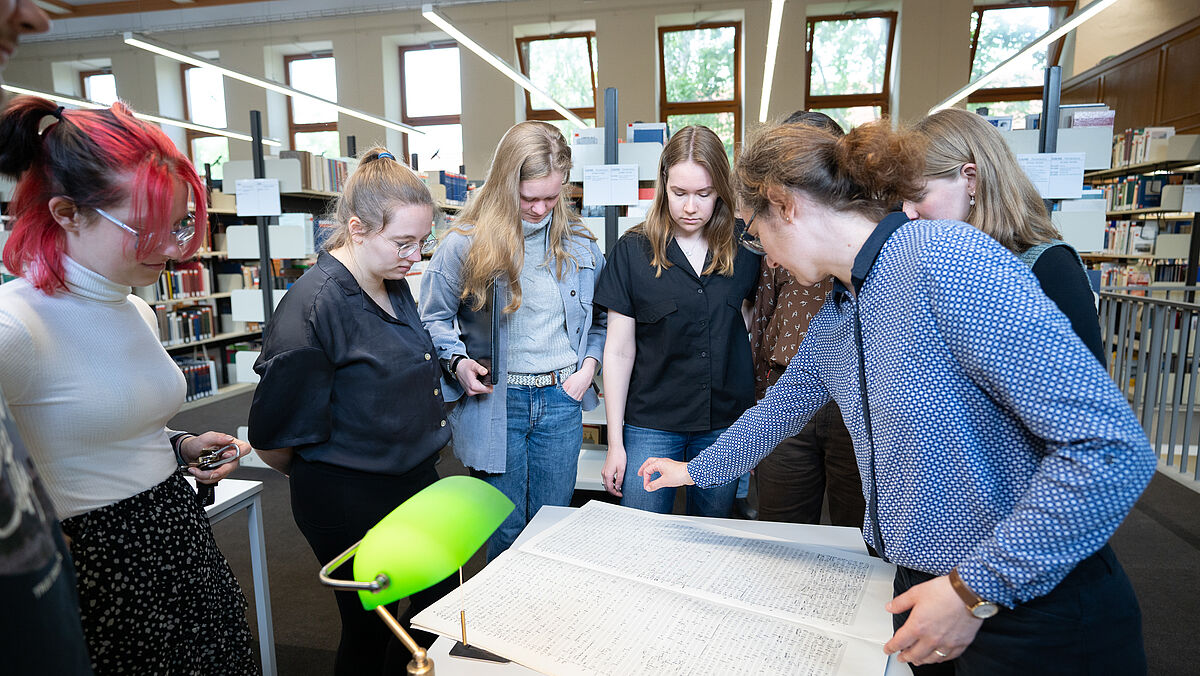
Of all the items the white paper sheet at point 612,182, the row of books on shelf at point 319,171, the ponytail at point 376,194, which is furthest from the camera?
the row of books on shelf at point 319,171

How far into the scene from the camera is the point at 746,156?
3.63 feet

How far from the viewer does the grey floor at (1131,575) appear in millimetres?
2314

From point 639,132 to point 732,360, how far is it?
2165 mm

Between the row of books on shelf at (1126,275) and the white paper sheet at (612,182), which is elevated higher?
the white paper sheet at (612,182)

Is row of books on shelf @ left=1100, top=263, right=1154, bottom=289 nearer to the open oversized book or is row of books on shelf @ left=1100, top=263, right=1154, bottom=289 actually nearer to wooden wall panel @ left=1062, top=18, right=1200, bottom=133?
wooden wall panel @ left=1062, top=18, right=1200, bottom=133

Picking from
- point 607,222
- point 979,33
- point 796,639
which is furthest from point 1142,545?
point 979,33

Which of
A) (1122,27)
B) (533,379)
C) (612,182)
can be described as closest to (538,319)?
(533,379)

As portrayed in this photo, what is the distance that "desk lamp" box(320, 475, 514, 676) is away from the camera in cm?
63

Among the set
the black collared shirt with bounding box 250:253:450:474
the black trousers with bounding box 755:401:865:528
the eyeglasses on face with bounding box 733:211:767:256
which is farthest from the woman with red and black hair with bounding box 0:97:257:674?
the black trousers with bounding box 755:401:865:528

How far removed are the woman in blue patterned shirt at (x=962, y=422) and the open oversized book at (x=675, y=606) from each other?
0.13 meters

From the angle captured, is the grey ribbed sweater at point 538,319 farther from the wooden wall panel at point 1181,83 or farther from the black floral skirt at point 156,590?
the wooden wall panel at point 1181,83

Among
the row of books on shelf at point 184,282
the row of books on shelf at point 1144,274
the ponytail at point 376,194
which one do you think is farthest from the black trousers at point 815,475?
the row of books on shelf at point 184,282

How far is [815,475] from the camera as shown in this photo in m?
1.90

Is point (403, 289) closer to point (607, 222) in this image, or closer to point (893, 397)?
point (893, 397)
